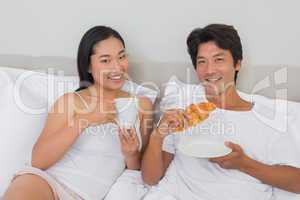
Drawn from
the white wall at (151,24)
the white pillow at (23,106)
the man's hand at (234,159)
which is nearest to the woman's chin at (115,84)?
the white pillow at (23,106)

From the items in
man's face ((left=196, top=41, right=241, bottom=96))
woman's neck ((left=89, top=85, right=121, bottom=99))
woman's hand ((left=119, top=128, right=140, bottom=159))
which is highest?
man's face ((left=196, top=41, right=241, bottom=96))

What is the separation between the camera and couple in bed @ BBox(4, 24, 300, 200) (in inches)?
58.2

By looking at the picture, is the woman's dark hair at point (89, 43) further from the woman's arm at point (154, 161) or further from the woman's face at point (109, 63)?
the woman's arm at point (154, 161)

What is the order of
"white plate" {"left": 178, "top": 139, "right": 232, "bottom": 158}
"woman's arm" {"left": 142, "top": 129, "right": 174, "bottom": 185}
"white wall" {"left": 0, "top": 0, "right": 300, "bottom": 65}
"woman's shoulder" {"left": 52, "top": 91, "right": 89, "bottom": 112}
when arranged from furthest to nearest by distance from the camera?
1. "white wall" {"left": 0, "top": 0, "right": 300, "bottom": 65}
2. "woman's shoulder" {"left": 52, "top": 91, "right": 89, "bottom": 112}
3. "woman's arm" {"left": 142, "top": 129, "right": 174, "bottom": 185}
4. "white plate" {"left": 178, "top": 139, "right": 232, "bottom": 158}

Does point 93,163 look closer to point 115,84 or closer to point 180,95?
point 115,84

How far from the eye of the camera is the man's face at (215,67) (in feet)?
5.19

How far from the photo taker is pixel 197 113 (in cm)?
148

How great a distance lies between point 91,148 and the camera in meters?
1.68

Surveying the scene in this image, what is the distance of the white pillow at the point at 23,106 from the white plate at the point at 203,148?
42 centimetres

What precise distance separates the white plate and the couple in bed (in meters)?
0.03

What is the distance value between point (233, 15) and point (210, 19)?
0.10m

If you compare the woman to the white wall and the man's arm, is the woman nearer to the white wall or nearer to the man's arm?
the white wall

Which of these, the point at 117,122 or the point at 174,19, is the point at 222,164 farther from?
the point at 174,19

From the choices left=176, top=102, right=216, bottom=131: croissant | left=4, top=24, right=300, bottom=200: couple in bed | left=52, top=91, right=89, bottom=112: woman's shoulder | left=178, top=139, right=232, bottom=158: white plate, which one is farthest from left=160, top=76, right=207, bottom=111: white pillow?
left=52, top=91, right=89, bottom=112: woman's shoulder
